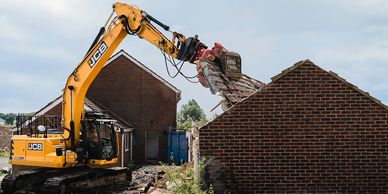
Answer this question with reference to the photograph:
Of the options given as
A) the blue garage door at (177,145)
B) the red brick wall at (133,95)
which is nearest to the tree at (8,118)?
the red brick wall at (133,95)

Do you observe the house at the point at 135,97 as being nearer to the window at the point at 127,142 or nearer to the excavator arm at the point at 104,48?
the window at the point at 127,142

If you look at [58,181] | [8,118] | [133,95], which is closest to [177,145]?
[133,95]

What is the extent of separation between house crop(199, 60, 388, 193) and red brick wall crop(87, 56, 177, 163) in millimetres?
21093

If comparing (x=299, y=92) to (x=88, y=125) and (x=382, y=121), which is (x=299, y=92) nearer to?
(x=382, y=121)

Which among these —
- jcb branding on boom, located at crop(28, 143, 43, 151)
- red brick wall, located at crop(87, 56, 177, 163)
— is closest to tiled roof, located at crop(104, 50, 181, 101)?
red brick wall, located at crop(87, 56, 177, 163)

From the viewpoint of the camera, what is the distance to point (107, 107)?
3014 centimetres

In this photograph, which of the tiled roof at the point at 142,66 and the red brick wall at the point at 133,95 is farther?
the red brick wall at the point at 133,95

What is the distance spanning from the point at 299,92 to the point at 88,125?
335 inches

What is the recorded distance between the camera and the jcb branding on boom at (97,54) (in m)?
15.1

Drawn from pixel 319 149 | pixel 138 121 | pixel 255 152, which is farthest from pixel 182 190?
pixel 138 121

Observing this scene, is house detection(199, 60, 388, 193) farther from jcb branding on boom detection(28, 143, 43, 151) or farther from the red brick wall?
the red brick wall

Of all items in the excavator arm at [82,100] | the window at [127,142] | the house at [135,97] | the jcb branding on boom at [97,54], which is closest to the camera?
the excavator arm at [82,100]

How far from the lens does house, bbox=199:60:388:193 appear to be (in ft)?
31.5

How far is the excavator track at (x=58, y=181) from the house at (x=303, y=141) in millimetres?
6327
